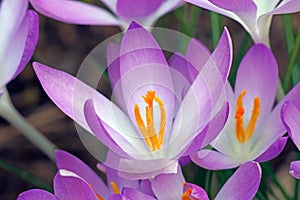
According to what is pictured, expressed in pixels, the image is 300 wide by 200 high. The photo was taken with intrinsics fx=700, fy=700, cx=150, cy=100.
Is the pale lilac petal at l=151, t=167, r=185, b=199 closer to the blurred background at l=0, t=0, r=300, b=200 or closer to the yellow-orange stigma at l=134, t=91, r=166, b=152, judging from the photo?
the yellow-orange stigma at l=134, t=91, r=166, b=152

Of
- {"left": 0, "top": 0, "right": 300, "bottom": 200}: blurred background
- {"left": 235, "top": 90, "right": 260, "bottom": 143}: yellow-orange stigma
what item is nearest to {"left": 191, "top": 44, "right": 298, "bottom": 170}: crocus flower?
{"left": 235, "top": 90, "right": 260, "bottom": 143}: yellow-orange stigma

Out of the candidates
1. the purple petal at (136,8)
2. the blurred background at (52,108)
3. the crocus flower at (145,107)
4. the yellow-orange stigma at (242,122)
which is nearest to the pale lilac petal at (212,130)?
the crocus flower at (145,107)

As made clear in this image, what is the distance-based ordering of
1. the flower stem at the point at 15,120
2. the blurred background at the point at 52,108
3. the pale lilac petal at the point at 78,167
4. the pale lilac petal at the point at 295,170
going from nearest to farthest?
the pale lilac petal at the point at 295,170, the pale lilac petal at the point at 78,167, the flower stem at the point at 15,120, the blurred background at the point at 52,108

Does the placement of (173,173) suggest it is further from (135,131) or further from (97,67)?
(97,67)

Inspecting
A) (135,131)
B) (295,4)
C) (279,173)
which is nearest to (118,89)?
(135,131)

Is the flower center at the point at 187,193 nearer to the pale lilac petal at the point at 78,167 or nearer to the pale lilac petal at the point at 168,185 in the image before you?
the pale lilac petal at the point at 168,185

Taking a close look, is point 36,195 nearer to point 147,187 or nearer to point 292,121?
point 147,187
